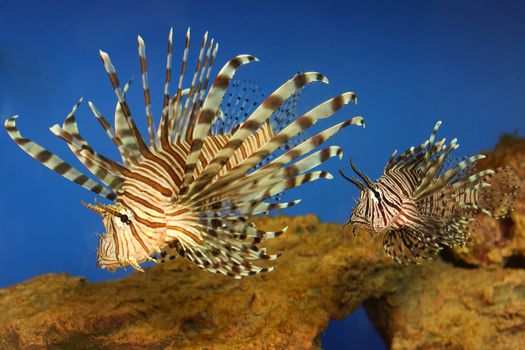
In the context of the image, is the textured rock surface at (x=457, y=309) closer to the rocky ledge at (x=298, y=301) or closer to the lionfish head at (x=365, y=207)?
the rocky ledge at (x=298, y=301)

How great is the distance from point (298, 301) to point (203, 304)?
75 cm

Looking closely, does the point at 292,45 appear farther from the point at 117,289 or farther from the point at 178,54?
the point at 117,289

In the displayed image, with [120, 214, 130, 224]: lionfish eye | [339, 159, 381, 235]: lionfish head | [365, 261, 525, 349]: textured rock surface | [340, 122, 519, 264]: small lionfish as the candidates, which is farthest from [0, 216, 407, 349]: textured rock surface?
[120, 214, 130, 224]: lionfish eye

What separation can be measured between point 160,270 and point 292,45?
10.2ft

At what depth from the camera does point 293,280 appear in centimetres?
341

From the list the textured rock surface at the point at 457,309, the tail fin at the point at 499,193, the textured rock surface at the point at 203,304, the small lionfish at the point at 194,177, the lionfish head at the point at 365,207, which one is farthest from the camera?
the textured rock surface at the point at 457,309

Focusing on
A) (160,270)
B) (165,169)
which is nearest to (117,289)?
(160,270)

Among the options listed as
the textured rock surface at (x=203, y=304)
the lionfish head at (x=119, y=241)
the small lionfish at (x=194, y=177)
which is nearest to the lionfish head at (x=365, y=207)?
the small lionfish at (x=194, y=177)

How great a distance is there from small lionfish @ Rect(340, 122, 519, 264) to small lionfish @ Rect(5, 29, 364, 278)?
0.53 metres

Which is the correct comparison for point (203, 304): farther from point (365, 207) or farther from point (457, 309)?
point (457, 309)

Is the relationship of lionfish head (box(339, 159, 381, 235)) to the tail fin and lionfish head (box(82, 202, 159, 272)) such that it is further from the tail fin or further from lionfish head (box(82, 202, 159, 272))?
lionfish head (box(82, 202, 159, 272))

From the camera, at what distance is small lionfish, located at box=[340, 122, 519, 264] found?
246cm

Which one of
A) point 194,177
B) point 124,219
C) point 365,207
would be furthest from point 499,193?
point 124,219

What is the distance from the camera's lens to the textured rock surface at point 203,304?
2959mm
